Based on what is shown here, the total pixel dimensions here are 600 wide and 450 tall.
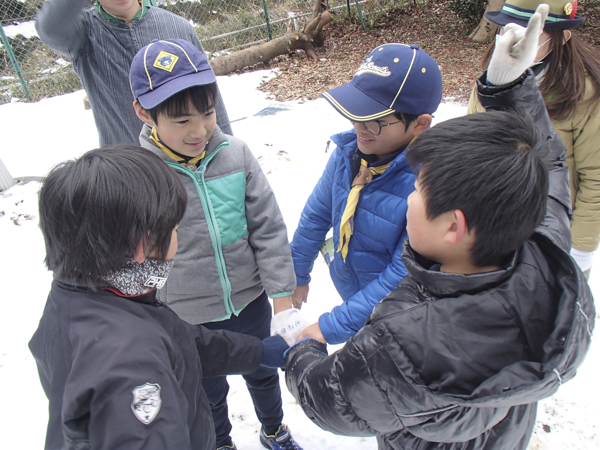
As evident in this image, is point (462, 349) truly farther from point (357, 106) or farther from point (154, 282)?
point (357, 106)

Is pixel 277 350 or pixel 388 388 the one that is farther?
pixel 277 350

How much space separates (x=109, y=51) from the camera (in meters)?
2.17

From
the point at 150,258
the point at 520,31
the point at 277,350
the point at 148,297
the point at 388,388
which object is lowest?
the point at 277,350

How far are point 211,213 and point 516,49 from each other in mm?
1139

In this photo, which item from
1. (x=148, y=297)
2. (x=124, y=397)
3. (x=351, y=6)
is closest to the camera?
(x=124, y=397)

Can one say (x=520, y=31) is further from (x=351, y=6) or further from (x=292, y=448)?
(x=351, y=6)

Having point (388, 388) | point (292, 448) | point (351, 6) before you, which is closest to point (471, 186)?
point (388, 388)

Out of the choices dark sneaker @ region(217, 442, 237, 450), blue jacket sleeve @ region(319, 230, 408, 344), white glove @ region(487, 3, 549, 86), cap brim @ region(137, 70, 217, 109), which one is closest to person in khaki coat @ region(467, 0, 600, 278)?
white glove @ region(487, 3, 549, 86)

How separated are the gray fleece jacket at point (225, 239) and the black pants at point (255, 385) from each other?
9 centimetres

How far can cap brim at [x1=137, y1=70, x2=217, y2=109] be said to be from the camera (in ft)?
4.36

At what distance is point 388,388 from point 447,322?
0.63 feet

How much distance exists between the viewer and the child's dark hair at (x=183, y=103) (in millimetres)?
1385

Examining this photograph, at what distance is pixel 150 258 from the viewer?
1.02 meters

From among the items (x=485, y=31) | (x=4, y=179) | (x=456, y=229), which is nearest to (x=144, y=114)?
(x=456, y=229)
